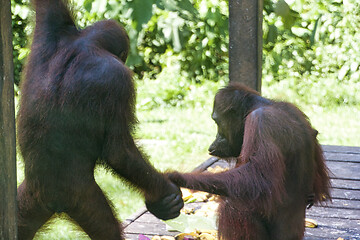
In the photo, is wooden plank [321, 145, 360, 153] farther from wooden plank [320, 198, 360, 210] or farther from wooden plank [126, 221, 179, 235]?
wooden plank [126, 221, 179, 235]

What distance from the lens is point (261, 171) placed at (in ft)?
8.87

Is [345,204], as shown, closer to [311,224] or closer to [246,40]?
[311,224]

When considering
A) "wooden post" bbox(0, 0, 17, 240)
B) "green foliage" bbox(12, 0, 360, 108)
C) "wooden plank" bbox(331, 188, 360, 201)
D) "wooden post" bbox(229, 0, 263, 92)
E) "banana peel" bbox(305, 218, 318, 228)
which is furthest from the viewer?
"green foliage" bbox(12, 0, 360, 108)

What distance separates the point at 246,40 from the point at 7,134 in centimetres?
208

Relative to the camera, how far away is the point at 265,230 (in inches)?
116

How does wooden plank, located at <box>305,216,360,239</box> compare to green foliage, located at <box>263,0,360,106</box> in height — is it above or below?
below

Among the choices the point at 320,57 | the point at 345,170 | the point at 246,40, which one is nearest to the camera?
the point at 246,40

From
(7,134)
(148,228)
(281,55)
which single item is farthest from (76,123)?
(281,55)

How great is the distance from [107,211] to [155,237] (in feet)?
2.72

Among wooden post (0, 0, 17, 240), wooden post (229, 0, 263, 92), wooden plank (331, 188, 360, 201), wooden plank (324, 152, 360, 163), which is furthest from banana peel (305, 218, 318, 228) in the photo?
wooden post (0, 0, 17, 240)

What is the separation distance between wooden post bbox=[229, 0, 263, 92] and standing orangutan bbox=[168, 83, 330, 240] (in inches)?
34.3

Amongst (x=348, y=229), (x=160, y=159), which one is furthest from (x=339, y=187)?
(x=160, y=159)

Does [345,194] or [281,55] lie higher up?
[281,55]

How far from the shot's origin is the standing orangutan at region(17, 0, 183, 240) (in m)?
2.43
